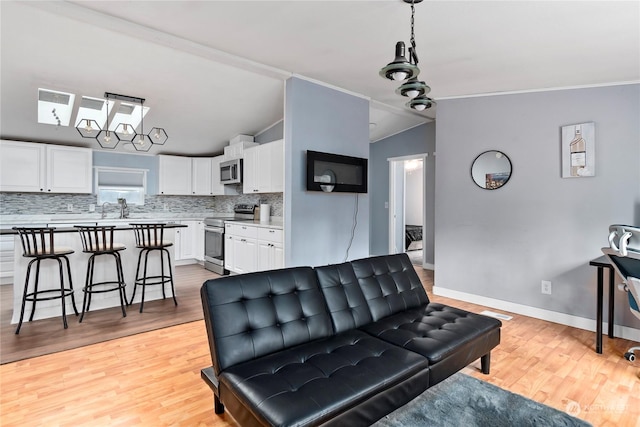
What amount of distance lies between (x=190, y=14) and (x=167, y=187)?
4479mm

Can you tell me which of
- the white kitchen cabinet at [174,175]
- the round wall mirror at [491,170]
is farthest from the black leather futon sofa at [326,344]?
the white kitchen cabinet at [174,175]

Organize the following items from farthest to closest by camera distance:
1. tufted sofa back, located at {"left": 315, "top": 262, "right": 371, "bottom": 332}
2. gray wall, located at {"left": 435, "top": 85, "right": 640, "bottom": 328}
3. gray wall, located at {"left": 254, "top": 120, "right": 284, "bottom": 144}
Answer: gray wall, located at {"left": 254, "top": 120, "right": 284, "bottom": 144} → gray wall, located at {"left": 435, "top": 85, "right": 640, "bottom": 328} → tufted sofa back, located at {"left": 315, "top": 262, "right": 371, "bottom": 332}

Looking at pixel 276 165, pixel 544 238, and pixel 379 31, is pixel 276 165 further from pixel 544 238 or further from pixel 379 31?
pixel 544 238

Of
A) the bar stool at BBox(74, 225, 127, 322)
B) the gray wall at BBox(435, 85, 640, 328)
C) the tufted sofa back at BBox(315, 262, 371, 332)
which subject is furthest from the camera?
the bar stool at BBox(74, 225, 127, 322)

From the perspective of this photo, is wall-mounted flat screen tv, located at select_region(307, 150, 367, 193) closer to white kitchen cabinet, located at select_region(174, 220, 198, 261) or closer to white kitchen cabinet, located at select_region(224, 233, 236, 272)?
white kitchen cabinet, located at select_region(224, 233, 236, 272)

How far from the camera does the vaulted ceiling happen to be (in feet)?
7.95

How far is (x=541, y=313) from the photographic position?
12.0 ft

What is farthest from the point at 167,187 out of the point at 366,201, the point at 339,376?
the point at 339,376

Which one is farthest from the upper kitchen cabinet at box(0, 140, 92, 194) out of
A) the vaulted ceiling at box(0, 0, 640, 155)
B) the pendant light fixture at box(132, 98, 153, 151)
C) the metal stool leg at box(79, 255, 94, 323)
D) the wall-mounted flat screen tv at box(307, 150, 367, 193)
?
the wall-mounted flat screen tv at box(307, 150, 367, 193)

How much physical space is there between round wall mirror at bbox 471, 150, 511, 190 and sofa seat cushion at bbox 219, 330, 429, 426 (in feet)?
9.29

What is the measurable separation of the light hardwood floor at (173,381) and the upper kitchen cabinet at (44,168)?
3.67m

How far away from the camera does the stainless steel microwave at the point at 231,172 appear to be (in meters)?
5.74

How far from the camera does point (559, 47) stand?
276 cm

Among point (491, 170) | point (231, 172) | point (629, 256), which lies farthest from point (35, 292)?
point (491, 170)
